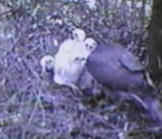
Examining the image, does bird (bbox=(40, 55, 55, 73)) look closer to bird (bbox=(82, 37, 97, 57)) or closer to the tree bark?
bird (bbox=(82, 37, 97, 57))

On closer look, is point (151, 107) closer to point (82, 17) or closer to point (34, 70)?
point (34, 70)

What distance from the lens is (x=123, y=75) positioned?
1995mm

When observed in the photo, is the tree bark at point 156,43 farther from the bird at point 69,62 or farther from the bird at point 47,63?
the bird at point 47,63

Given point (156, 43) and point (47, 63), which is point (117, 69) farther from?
point (47, 63)

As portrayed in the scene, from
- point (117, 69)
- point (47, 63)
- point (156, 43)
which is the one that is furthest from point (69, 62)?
point (156, 43)

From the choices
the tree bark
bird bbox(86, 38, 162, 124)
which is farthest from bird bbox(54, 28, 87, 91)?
the tree bark

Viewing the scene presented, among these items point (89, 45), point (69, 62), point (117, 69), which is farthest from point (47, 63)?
point (117, 69)

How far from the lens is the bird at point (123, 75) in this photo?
1899mm

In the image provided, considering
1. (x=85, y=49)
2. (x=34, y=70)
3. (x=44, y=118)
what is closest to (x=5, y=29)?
(x=34, y=70)

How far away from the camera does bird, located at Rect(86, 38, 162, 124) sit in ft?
6.23

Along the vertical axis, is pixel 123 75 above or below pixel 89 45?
below

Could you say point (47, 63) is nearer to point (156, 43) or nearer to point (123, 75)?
point (123, 75)

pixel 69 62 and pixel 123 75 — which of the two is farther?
pixel 69 62

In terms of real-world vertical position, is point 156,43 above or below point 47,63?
above
